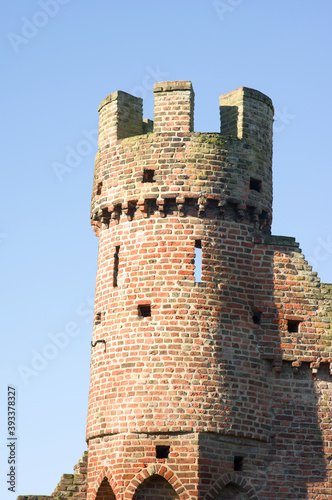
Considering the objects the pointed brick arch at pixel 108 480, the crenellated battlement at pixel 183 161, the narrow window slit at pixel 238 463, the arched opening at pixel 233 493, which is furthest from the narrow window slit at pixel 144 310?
the arched opening at pixel 233 493

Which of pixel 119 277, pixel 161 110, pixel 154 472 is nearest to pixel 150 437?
pixel 154 472

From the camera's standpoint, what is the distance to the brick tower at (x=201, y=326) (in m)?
23.2

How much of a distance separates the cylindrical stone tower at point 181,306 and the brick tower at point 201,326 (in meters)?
0.03

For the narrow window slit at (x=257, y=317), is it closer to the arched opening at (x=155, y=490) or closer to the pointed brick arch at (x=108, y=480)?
the arched opening at (x=155, y=490)

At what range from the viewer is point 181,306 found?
23938 mm

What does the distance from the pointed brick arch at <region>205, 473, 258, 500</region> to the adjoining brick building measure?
31 millimetres

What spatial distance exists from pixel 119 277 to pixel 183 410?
164 inches

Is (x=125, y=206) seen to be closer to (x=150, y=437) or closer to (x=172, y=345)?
(x=172, y=345)

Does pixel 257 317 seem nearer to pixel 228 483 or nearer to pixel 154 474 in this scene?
pixel 228 483

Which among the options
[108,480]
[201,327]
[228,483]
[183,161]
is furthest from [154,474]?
[183,161]

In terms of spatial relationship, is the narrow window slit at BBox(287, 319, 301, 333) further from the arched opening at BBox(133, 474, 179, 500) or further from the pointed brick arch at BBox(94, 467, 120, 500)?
the pointed brick arch at BBox(94, 467, 120, 500)

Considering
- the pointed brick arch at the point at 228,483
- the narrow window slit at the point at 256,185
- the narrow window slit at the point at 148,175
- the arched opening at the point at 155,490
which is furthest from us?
the narrow window slit at the point at 256,185

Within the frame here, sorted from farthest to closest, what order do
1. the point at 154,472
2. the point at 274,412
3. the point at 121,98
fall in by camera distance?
the point at 121,98 < the point at 274,412 < the point at 154,472

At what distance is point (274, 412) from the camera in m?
24.5
